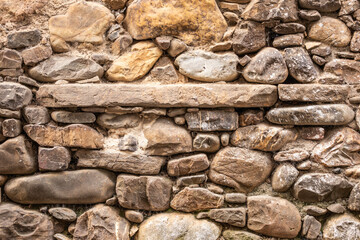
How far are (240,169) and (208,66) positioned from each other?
2.15 feet

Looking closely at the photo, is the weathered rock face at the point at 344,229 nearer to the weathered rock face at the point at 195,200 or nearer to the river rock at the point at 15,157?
the weathered rock face at the point at 195,200

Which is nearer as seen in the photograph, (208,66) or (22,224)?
(22,224)

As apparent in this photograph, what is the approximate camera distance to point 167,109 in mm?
2023

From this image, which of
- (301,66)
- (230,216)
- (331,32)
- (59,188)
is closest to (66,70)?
(59,188)

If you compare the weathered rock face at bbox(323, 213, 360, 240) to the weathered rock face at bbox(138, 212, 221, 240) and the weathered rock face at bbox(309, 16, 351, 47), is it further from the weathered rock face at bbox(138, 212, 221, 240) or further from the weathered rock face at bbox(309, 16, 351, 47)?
the weathered rock face at bbox(309, 16, 351, 47)

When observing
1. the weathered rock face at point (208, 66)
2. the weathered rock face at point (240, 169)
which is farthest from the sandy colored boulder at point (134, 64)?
the weathered rock face at point (240, 169)

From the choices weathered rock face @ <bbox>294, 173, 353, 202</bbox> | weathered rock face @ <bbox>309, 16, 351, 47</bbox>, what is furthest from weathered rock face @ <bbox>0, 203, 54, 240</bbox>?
weathered rock face @ <bbox>309, 16, 351, 47</bbox>

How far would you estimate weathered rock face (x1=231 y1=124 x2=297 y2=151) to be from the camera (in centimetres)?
197

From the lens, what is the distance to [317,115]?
1936mm

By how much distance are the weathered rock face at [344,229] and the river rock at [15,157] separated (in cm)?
178

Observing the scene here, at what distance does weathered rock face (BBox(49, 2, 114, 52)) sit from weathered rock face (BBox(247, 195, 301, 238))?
141 cm

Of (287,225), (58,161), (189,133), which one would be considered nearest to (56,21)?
(58,161)

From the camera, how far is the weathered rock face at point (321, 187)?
1927mm

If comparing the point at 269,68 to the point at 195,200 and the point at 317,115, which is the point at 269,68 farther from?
the point at 195,200
